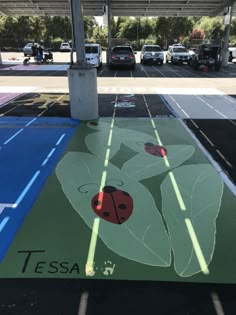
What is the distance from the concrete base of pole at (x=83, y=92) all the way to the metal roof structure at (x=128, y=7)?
890 inches

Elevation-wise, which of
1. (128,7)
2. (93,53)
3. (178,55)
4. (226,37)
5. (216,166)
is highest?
(128,7)

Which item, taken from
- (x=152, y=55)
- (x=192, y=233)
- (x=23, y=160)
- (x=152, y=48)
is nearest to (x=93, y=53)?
(x=152, y=55)

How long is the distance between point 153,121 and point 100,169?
4763 millimetres

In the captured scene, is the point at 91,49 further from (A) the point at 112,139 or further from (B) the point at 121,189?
(B) the point at 121,189

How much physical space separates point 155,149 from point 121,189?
262 centimetres

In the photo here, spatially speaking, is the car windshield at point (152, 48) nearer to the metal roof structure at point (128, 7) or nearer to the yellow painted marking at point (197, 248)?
the metal roof structure at point (128, 7)

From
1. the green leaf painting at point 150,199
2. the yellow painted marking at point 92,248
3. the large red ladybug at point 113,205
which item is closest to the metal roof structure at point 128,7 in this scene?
the green leaf painting at point 150,199

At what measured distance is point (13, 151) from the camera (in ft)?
27.6

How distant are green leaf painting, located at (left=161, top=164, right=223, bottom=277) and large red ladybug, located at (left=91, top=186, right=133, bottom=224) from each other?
27.0 inches

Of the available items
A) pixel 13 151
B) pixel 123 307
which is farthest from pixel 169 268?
pixel 13 151

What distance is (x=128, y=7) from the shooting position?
32.7 m

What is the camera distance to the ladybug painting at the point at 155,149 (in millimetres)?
8300

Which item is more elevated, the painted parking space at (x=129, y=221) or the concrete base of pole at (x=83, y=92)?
the concrete base of pole at (x=83, y=92)

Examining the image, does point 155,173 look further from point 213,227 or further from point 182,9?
point 182,9
